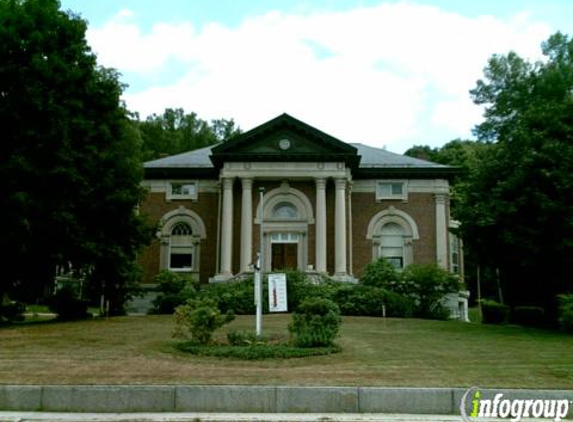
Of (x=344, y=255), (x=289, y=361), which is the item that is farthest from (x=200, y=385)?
(x=344, y=255)

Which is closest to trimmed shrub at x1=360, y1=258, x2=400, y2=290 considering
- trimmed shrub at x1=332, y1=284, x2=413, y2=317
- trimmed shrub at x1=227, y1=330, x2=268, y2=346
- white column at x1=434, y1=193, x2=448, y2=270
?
trimmed shrub at x1=332, y1=284, x2=413, y2=317

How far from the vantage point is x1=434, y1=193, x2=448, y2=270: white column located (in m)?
35.6

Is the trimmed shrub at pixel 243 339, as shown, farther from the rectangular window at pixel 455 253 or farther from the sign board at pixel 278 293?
the rectangular window at pixel 455 253

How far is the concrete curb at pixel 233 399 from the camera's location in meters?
10.6

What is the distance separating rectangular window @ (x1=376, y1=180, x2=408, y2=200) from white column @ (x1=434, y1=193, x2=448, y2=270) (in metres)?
1.90

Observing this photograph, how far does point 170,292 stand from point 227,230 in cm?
443

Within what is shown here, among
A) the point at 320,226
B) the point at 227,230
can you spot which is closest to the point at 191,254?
the point at 227,230

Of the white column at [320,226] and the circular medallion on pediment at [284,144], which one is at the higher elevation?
the circular medallion on pediment at [284,144]

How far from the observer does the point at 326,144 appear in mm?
33812

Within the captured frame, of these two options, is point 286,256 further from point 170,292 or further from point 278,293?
point 278,293

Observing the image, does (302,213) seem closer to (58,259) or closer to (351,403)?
(58,259)

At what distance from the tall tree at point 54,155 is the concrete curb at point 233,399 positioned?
1176 cm

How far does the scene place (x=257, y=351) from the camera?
577 inches

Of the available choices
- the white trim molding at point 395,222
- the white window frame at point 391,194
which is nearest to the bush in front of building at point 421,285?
the white trim molding at point 395,222
